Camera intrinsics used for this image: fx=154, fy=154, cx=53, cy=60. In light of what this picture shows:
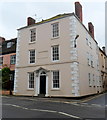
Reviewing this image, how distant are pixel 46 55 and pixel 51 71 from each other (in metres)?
2.04

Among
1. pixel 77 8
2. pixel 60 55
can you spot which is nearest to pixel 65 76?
pixel 60 55

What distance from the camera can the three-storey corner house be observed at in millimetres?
15836

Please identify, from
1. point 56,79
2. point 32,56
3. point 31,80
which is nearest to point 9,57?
point 32,56

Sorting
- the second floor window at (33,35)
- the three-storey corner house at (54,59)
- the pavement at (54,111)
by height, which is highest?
the second floor window at (33,35)

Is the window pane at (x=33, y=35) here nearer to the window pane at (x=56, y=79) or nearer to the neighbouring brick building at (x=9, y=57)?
the neighbouring brick building at (x=9, y=57)

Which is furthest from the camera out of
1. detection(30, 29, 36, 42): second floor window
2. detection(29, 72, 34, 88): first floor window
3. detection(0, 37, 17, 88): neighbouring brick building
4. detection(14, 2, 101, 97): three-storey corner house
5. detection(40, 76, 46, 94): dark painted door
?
detection(0, 37, 17, 88): neighbouring brick building

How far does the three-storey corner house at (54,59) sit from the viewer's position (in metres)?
15.8

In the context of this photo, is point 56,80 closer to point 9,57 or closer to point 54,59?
point 54,59

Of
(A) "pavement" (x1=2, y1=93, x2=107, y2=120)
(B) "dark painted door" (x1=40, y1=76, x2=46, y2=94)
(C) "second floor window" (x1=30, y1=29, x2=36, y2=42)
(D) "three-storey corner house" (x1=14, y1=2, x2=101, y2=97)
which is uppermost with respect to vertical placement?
(C) "second floor window" (x1=30, y1=29, x2=36, y2=42)

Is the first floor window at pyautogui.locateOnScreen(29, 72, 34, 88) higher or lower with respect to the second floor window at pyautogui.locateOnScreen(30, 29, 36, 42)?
lower

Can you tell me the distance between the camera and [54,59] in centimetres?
1728

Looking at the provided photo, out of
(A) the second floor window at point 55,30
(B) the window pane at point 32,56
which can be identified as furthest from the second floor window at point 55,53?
(B) the window pane at point 32,56

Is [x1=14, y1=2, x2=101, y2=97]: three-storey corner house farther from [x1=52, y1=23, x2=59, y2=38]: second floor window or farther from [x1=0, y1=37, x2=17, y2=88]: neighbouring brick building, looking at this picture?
[x1=0, y1=37, x2=17, y2=88]: neighbouring brick building

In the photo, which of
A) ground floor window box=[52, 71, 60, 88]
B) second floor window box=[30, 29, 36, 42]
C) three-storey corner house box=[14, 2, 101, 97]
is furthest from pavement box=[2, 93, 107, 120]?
second floor window box=[30, 29, 36, 42]
